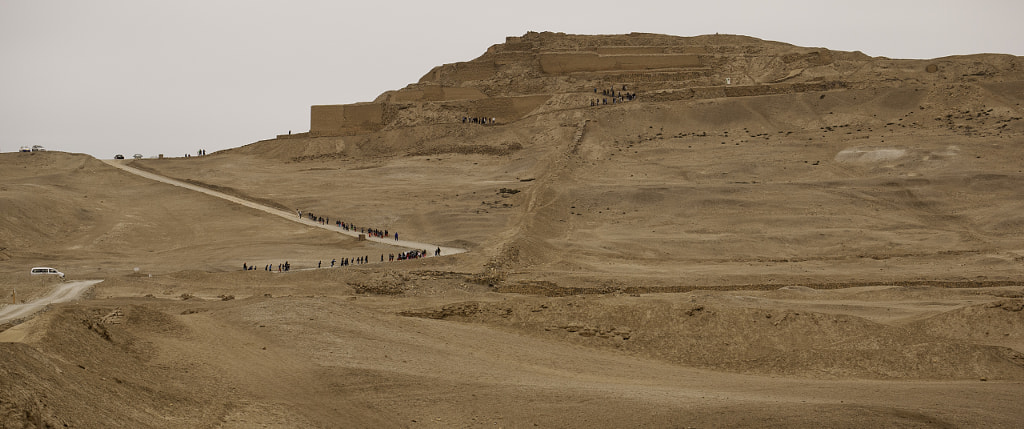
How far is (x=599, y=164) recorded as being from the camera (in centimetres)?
5625

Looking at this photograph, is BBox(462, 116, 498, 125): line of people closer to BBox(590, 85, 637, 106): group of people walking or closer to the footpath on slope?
BBox(590, 85, 637, 106): group of people walking

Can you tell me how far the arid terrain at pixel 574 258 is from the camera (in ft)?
49.8

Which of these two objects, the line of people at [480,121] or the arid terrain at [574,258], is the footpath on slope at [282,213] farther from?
the line of people at [480,121]

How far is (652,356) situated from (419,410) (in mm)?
6829

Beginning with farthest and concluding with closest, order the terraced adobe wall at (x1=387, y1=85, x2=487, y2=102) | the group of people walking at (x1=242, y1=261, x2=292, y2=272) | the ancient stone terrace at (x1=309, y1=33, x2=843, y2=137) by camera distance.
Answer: the terraced adobe wall at (x1=387, y1=85, x2=487, y2=102), the ancient stone terrace at (x1=309, y1=33, x2=843, y2=137), the group of people walking at (x1=242, y1=261, x2=292, y2=272)

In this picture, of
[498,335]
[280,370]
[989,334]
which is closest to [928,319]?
[989,334]

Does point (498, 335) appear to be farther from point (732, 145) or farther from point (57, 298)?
point (732, 145)

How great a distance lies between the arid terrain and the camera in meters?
15.2

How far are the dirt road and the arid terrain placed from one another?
1.97 ft

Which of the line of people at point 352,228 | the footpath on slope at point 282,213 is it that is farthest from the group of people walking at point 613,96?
the footpath on slope at point 282,213

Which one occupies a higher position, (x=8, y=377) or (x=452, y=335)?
(x=8, y=377)

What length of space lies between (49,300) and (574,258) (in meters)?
18.1

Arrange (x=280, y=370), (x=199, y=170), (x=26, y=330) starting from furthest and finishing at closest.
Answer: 1. (x=199, y=170)
2. (x=280, y=370)
3. (x=26, y=330)

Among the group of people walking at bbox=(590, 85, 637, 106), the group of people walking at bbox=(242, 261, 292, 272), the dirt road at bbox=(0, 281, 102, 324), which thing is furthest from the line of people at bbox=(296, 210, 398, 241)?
the group of people walking at bbox=(590, 85, 637, 106)
